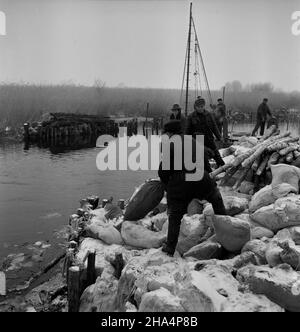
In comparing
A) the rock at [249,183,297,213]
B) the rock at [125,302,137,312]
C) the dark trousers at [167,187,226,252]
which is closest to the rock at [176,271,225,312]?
the rock at [125,302,137,312]

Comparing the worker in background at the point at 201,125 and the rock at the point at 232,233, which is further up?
the worker in background at the point at 201,125

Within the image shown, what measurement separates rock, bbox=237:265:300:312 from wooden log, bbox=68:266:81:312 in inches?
73.5

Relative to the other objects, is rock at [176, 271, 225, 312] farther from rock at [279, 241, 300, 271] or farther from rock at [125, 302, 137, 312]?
rock at [279, 241, 300, 271]

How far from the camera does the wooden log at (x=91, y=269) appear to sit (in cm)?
477

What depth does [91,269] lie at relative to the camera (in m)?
4.80

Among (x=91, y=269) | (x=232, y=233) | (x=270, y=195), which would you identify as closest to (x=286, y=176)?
(x=270, y=195)

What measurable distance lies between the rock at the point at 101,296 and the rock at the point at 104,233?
0.90m

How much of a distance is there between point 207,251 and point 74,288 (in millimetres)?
1541

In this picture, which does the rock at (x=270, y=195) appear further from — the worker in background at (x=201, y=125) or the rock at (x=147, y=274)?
the worker in background at (x=201, y=125)

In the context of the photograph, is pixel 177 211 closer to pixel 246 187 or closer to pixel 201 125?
pixel 246 187

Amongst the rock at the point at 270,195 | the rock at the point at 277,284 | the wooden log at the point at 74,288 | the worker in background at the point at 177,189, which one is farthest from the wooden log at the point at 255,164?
the wooden log at the point at 74,288

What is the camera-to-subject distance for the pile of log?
20.4ft

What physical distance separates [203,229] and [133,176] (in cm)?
866
